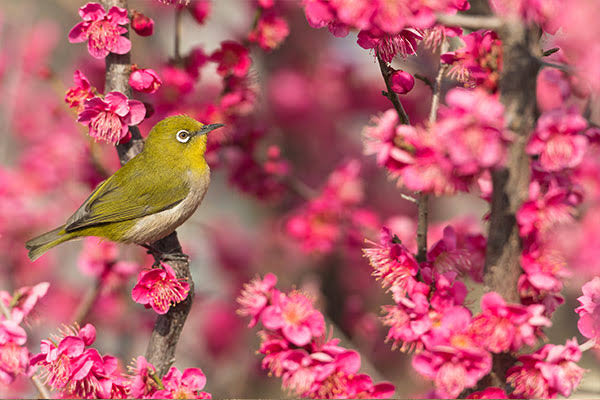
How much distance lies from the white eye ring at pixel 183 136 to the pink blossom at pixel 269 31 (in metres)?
0.57

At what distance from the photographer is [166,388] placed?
6.57ft

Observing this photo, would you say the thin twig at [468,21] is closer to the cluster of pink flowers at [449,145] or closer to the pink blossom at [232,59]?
the cluster of pink flowers at [449,145]

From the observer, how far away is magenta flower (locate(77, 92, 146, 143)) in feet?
7.18

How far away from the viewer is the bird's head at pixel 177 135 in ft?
9.91

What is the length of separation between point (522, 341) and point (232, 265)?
12.8ft

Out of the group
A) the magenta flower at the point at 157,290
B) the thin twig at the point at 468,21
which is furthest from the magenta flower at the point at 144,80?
the thin twig at the point at 468,21

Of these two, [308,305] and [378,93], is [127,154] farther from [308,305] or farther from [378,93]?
[378,93]

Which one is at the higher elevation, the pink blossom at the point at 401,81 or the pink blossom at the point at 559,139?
the pink blossom at the point at 401,81

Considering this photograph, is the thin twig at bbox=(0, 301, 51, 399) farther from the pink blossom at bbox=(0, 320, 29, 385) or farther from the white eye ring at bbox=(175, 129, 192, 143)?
the white eye ring at bbox=(175, 129, 192, 143)

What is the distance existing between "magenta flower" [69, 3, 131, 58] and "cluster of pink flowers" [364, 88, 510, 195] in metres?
1.08

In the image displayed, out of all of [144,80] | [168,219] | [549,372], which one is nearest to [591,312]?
[549,372]

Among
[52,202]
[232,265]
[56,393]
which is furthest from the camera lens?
[232,265]

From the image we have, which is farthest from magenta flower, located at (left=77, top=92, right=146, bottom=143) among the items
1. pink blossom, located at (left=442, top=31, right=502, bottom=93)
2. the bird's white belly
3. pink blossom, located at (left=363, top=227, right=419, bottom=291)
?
pink blossom, located at (left=442, top=31, right=502, bottom=93)

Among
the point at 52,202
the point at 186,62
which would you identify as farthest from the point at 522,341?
the point at 52,202
